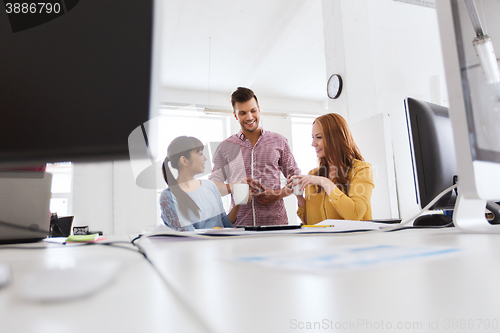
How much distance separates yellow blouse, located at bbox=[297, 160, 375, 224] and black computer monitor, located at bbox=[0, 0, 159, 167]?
1.09 meters

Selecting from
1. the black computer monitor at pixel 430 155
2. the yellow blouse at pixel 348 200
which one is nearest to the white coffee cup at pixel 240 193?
the yellow blouse at pixel 348 200

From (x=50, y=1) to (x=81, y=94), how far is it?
0.29 ft

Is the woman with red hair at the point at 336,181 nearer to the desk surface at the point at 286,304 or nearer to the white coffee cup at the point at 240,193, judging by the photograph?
the white coffee cup at the point at 240,193

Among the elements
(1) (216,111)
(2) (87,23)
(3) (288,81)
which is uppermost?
(3) (288,81)

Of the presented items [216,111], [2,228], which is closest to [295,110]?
[216,111]

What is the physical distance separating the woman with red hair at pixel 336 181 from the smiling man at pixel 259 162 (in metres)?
0.14

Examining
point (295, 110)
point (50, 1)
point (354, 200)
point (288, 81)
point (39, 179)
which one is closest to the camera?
point (50, 1)

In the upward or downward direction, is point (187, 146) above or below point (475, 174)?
above

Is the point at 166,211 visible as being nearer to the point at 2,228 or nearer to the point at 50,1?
the point at 2,228

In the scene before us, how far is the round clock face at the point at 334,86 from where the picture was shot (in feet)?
8.16

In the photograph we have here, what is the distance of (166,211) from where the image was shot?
88 cm

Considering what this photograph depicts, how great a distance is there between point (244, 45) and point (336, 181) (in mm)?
2879

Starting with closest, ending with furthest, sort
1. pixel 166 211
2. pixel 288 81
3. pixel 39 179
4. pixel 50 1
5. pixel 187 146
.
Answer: pixel 50 1, pixel 39 179, pixel 187 146, pixel 166 211, pixel 288 81

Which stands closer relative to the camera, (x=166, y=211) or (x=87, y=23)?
(x=87, y=23)
